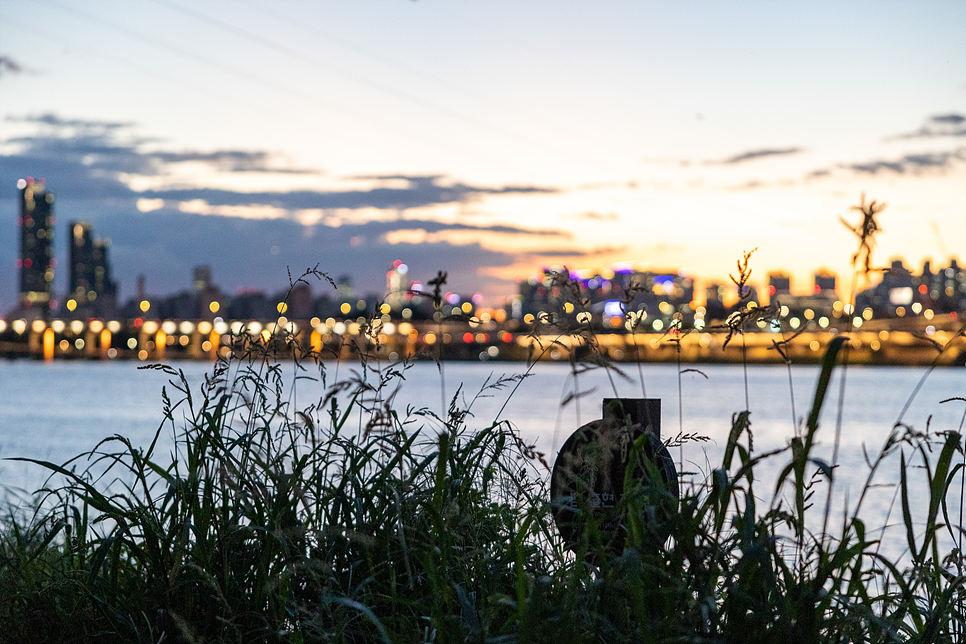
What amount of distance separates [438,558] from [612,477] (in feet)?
2.84

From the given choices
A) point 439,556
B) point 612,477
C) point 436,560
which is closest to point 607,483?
point 439,556

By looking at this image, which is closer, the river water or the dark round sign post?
the dark round sign post

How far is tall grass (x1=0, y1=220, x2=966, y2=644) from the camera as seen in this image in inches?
99.7

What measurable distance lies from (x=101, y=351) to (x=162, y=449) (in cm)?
13206

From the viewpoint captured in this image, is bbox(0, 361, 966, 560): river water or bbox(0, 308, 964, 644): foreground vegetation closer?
bbox(0, 308, 964, 644): foreground vegetation

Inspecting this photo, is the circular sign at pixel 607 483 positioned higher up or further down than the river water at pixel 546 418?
higher up

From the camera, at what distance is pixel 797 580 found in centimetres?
296

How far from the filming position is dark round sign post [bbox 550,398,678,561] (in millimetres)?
2623

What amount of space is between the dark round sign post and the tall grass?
0.03 meters

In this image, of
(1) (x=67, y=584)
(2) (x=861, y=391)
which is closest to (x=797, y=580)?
(1) (x=67, y=584)

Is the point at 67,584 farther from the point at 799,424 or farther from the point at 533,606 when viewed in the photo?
the point at 799,424

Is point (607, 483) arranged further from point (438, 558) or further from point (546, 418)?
point (546, 418)

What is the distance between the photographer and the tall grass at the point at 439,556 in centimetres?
253

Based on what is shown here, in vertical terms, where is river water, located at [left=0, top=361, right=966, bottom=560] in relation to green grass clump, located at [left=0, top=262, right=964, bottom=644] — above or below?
below
